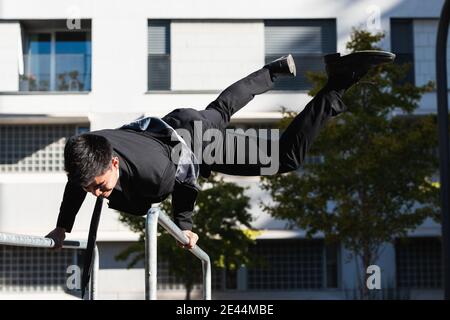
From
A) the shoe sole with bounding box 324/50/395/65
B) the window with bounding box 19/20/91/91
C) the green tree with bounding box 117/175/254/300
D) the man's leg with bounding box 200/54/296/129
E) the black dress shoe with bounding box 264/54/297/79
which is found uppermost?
the window with bounding box 19/20/91/91

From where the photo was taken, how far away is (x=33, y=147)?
21.0 metres

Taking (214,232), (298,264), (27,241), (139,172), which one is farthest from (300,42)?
(27,241)

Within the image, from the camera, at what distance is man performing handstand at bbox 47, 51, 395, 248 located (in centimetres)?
407

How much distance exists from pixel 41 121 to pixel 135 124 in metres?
16.3

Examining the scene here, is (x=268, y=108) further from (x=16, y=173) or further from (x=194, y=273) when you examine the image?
(x=16, y=173)

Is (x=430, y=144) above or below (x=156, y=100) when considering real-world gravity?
below

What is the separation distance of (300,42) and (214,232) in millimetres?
6002

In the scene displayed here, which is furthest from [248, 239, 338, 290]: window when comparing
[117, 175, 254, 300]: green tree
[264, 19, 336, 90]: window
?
[264, 19, 336, 90]: window

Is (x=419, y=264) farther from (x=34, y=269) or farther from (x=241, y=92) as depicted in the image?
(x=241, y=92)

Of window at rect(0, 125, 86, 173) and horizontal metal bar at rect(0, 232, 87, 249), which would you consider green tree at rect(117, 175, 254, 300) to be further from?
horizontal metal bar at rect(0, 232, 87, 249)

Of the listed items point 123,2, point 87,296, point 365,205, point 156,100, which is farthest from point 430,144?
point 87,296

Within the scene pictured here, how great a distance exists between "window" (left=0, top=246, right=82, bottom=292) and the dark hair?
56.2 ft
